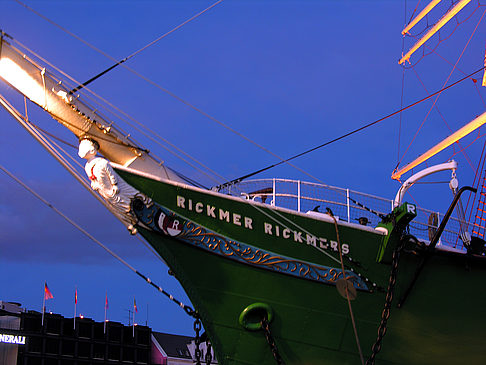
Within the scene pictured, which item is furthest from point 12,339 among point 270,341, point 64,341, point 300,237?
point 300,237

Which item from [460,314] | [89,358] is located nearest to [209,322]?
[460,314]

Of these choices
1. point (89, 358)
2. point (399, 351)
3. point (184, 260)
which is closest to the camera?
point (184, 260)

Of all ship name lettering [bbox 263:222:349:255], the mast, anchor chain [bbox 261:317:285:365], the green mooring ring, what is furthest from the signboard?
ship name lettering [bbox 263:222:349:255]

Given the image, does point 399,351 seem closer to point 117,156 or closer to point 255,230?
point 255,230

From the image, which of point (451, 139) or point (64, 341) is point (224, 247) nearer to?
point (451, 139)

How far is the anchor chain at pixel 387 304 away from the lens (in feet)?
36.0

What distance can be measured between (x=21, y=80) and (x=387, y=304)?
676 centimetres

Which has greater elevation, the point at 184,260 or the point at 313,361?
the point at 184,260

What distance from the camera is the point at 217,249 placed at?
11016mm

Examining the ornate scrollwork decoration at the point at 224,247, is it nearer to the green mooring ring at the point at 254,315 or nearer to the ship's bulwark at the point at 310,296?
the ship's bulwark at the point at 310,296

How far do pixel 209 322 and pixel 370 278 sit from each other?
110 inches

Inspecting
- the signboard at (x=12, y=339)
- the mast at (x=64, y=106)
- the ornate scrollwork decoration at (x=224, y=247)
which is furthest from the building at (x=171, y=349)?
the mast at (x=64, y=106)

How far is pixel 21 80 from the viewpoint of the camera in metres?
10.7

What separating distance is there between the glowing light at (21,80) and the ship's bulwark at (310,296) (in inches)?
70.7
